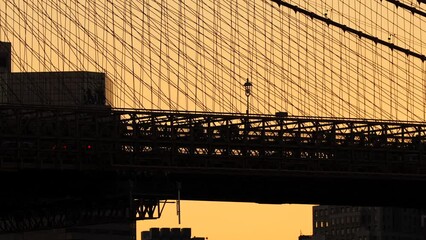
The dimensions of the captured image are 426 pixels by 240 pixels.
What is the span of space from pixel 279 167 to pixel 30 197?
13.2 meters

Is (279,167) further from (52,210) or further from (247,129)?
(52,210)

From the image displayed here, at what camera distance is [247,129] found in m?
130

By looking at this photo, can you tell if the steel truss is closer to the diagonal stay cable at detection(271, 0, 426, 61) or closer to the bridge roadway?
the bridge roadway

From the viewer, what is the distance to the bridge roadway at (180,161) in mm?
124312

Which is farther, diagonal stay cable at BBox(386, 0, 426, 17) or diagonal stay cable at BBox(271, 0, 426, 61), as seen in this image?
diagonal stay cable at BBox(386, 0, 426, 17)

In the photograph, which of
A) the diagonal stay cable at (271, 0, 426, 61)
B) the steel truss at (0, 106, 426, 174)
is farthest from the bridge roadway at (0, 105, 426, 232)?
the diagonal stay cable at (271, 0, 426, 61)

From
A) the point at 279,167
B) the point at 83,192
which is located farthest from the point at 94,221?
the point at 279,167

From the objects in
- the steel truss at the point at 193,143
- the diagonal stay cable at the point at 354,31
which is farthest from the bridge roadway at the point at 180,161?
the diagonal stay cable at the point at 354,31

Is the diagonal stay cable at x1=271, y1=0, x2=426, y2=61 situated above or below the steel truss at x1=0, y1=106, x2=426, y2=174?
above

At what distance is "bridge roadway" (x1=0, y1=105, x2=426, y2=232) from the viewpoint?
124312mm

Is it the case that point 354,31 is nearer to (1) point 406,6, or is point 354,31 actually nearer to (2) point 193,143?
(1) point 406,6

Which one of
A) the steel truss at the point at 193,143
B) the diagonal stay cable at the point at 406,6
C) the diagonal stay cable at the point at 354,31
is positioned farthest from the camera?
the diagonal stay cable at the point at 406,6

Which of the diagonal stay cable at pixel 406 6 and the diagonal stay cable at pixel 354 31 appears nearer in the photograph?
the diagonal stay cable at pixel 354 31

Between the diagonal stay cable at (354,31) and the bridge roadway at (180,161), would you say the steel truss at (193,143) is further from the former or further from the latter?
the diagonal stay cable at (354,31)
